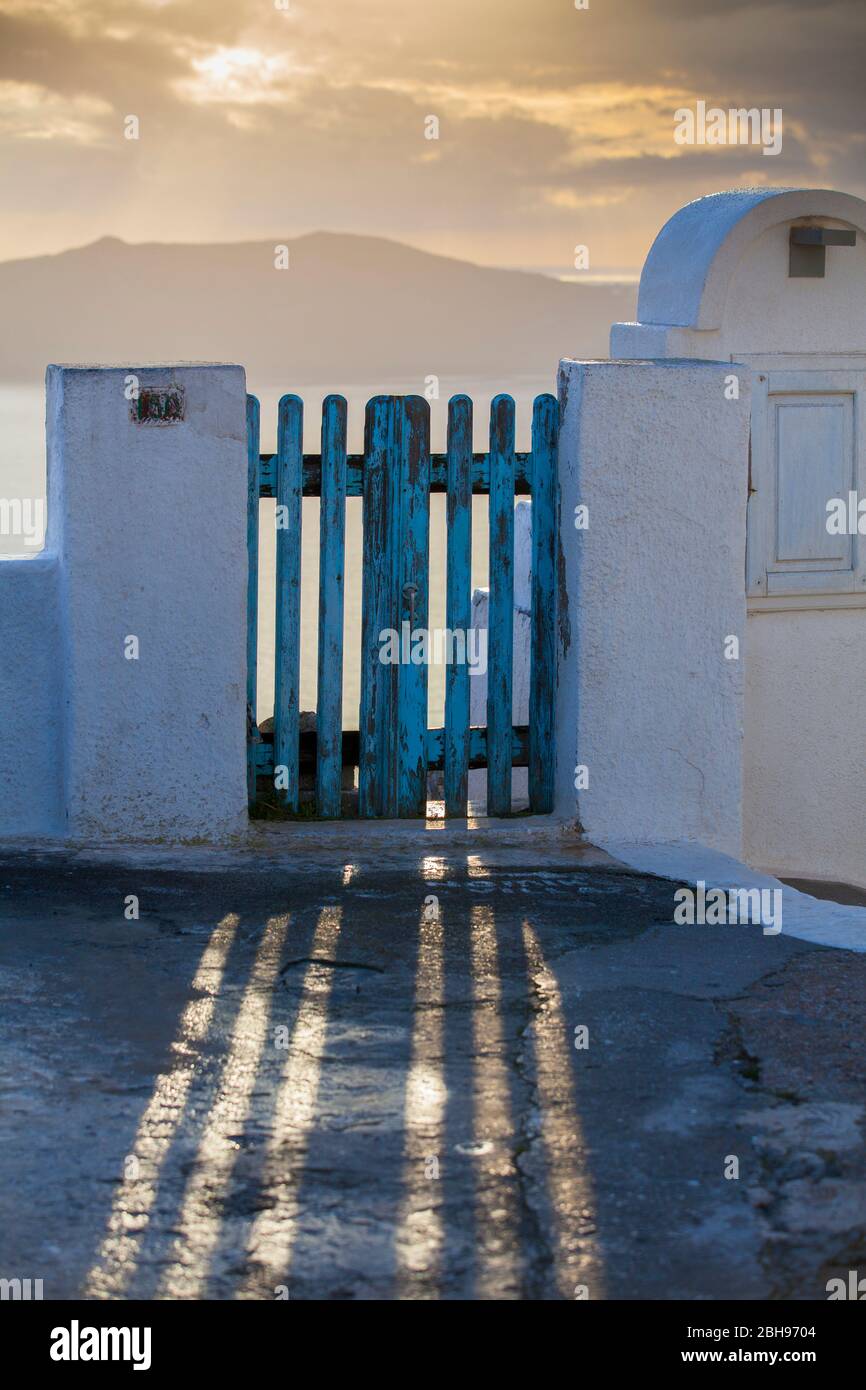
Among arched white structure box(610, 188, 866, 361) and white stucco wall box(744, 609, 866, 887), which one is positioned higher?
arched white structure box(610, 188, 866, 361)

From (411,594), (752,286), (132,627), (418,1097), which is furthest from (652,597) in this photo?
(418,1097)

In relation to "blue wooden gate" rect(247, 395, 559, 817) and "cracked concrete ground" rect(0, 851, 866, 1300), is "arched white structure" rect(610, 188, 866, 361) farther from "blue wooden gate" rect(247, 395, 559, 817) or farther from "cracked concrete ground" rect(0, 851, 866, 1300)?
"cracked concrete ground" rect(0, 851, 866, 1300)

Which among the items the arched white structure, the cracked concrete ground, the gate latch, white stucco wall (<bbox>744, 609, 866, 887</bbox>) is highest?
the arched white structure

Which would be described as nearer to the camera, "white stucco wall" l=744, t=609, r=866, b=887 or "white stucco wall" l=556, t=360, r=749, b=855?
"white stucco wall" l=556, t=360, r=749, b=855

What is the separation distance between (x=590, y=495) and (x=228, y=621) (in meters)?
1.49

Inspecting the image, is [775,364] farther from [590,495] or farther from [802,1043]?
[802,1043]

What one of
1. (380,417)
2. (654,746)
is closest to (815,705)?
(654,746)

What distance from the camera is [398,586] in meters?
6.42

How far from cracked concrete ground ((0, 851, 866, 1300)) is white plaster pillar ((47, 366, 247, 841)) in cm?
64

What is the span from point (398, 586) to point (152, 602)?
3.30 feet

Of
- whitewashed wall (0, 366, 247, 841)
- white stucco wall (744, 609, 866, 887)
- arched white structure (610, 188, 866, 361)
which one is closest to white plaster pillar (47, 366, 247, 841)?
whitewashed wall (0, 366, 247, 841)

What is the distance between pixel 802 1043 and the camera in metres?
4.13

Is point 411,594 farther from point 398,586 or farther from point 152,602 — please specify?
point 152,602

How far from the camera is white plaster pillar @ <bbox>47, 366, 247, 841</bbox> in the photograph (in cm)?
596
